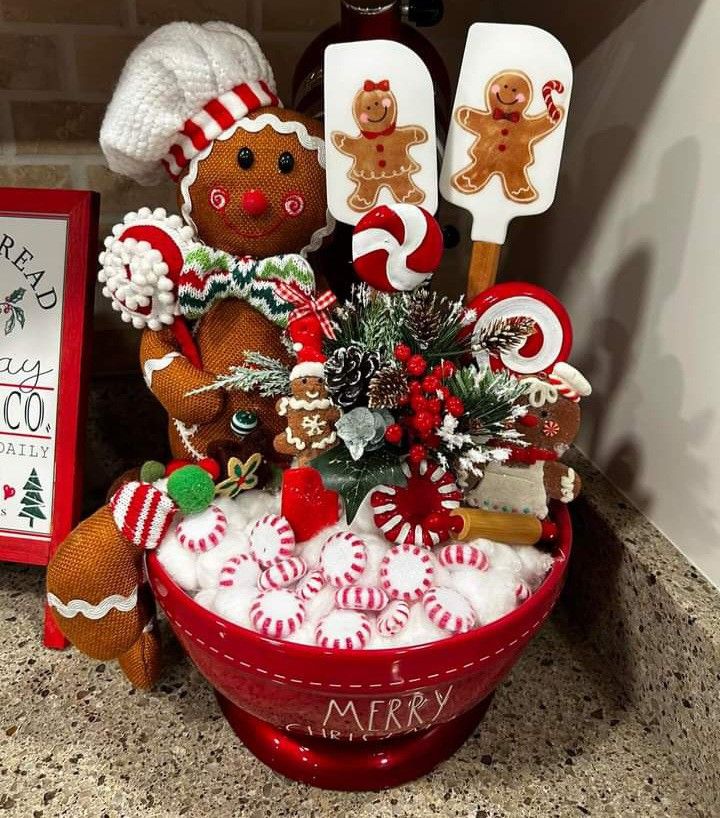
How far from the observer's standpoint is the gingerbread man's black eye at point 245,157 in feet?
2.08

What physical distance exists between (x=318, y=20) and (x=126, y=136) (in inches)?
15.3

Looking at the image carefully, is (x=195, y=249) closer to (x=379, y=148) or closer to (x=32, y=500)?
(x=379, y=148)

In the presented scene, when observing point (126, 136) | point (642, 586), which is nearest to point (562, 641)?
point (642, 586)

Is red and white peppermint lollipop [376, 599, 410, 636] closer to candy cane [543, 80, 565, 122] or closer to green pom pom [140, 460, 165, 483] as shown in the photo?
green pom pom [140, 460, 165, 483]

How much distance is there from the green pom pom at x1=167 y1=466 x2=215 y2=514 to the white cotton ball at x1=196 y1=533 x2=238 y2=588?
40mm

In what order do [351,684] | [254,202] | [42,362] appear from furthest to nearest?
[42,362]
[254,202]
[351,684]

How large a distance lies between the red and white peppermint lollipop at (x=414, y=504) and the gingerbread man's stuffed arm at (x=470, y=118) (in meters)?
0.28

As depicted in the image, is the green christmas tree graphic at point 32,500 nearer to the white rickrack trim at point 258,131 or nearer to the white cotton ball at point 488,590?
the white rickrack trim at point 258,131

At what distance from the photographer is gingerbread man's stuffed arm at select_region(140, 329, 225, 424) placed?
0.67 meters

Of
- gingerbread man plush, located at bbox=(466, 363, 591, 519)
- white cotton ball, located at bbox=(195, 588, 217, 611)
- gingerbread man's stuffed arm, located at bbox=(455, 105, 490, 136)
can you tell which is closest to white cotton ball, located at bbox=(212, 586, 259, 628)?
white cotton ball, located at bbox=(195, 588, 217, 611)

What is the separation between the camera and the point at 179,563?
60cm

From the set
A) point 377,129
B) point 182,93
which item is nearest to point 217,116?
point 182,93

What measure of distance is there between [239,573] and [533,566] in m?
0.25

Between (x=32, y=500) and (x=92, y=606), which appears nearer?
(x=92, y=606)
